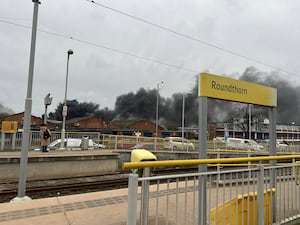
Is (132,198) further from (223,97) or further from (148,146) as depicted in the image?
(148,146)

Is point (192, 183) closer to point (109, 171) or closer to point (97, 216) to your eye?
point (97, 216)

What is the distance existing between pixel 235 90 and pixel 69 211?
155 inches

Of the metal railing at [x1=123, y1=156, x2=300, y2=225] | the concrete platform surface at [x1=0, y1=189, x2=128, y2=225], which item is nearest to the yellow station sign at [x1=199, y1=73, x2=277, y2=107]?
the metal railing at [x1=123, y1=156, x2=300, y2=225]

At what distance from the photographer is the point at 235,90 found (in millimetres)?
4449

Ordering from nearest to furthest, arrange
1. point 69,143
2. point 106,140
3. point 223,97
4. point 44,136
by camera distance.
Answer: point 223,97, point 44,136, point 69,143, point 106,140

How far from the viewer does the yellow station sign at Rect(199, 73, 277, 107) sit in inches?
158

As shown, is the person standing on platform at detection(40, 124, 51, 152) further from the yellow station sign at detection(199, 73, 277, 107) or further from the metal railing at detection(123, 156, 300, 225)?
the yellow station sign at detection(199, 73, 277, 107)

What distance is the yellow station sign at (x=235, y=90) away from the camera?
4.00 meters

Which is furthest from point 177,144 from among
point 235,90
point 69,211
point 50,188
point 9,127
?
point 235,90

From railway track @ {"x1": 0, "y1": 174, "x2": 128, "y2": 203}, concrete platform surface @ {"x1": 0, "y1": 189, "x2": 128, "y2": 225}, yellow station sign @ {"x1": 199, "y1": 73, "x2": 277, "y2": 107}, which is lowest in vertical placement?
railway track @ {"x1": 0, "y1": 174, "x2": 128, "y2": 203}

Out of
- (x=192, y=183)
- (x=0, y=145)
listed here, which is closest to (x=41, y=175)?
(x=0, y=145)

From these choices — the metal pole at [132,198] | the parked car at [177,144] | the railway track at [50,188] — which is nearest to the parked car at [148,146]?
the parked car at [177,144]

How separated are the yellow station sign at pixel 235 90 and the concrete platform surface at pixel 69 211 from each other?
2735 mm

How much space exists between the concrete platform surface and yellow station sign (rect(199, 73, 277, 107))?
8.97 feet
